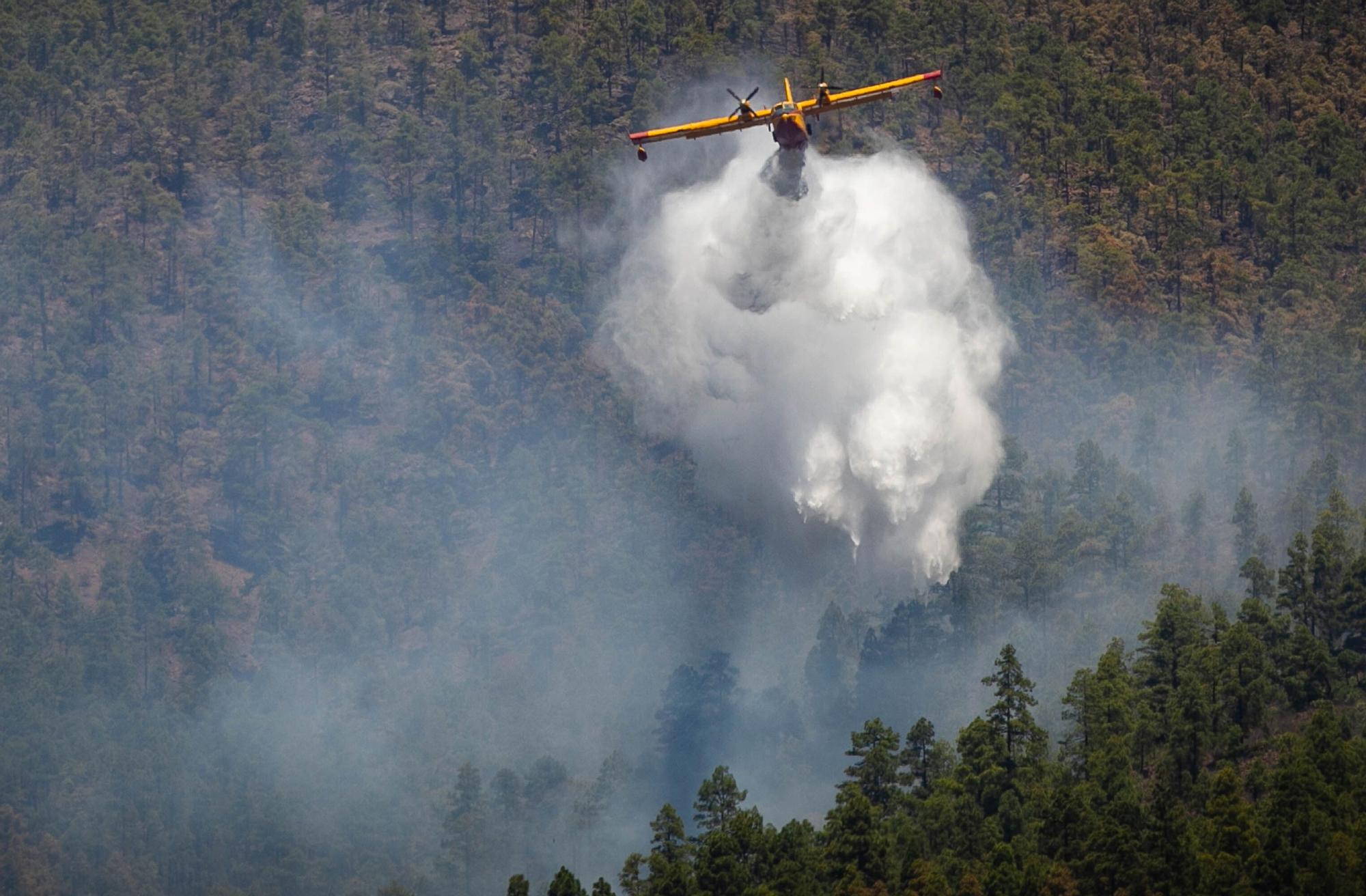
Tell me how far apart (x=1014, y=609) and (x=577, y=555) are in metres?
38.1

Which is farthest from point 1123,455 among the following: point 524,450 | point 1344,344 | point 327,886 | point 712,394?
point 327,886

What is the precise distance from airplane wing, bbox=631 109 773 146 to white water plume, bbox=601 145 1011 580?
23.6 meters

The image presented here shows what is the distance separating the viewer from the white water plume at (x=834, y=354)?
516ft

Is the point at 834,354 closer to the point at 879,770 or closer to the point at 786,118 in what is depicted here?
the point at 786,118

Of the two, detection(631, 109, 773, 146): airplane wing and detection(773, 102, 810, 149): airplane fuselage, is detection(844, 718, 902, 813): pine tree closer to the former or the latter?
detection(773, 102, 810, 149): airplane fuselage

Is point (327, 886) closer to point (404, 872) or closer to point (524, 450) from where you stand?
point (404, 872)

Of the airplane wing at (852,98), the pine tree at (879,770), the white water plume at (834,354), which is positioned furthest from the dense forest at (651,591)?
the airplane wing at (852,98)

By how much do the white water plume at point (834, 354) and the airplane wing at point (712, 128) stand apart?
23.6m

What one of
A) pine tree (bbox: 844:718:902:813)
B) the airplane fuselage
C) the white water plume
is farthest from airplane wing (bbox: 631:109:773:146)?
pine tree (bbox: 844:718:902:813)

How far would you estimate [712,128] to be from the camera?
5241 inches

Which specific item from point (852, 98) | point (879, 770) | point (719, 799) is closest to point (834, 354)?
point (852, 98)

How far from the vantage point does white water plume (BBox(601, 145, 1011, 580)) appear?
15725 cm

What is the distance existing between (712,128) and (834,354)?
2867 cm

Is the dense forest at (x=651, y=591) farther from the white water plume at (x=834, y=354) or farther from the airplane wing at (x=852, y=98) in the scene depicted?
the airplane wing at (x=852, y=98)
